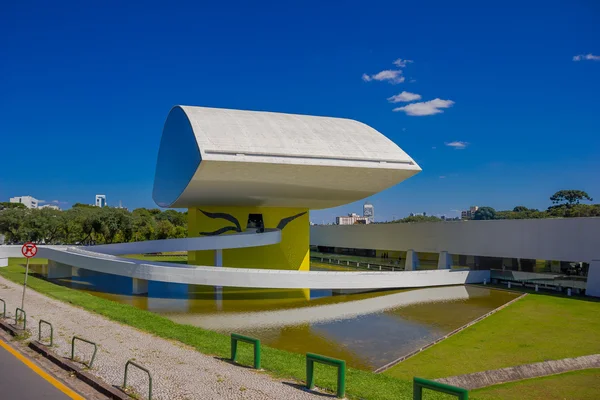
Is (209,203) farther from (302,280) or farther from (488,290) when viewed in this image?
(488,290)

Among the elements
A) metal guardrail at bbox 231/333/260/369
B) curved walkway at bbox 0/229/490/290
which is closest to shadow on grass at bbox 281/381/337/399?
metal guardrail at bbox 231/333/260/369

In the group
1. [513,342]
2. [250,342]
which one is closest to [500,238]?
[513,342]

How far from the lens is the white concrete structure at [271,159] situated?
1030 inches

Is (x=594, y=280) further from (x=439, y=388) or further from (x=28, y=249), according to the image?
(x=28, y=249)

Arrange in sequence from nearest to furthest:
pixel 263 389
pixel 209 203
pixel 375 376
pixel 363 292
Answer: pixel 263 389 → pixel 375 376 → pixel 363 292 → pixel 209 203

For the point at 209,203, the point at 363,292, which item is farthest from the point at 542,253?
the point at 209,203

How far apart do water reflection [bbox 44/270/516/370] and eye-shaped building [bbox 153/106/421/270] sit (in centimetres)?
660

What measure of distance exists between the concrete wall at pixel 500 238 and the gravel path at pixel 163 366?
24.7 meters

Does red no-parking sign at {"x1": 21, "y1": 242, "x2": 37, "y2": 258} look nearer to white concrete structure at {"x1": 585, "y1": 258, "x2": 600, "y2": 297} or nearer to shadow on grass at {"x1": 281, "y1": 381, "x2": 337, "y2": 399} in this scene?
shadow on grass at {"x1": 281, "y1": 381, "x2": 337, "y2": 399}

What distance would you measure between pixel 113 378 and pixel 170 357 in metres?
1.83


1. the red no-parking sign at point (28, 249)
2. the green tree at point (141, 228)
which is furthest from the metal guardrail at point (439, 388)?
the green tree at point (141, 228)

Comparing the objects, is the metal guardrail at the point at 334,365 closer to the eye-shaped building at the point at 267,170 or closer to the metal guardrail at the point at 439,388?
the metal guardrail at the point at 439,388

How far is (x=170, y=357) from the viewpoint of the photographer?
1086 cm

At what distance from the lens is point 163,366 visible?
397 inches
